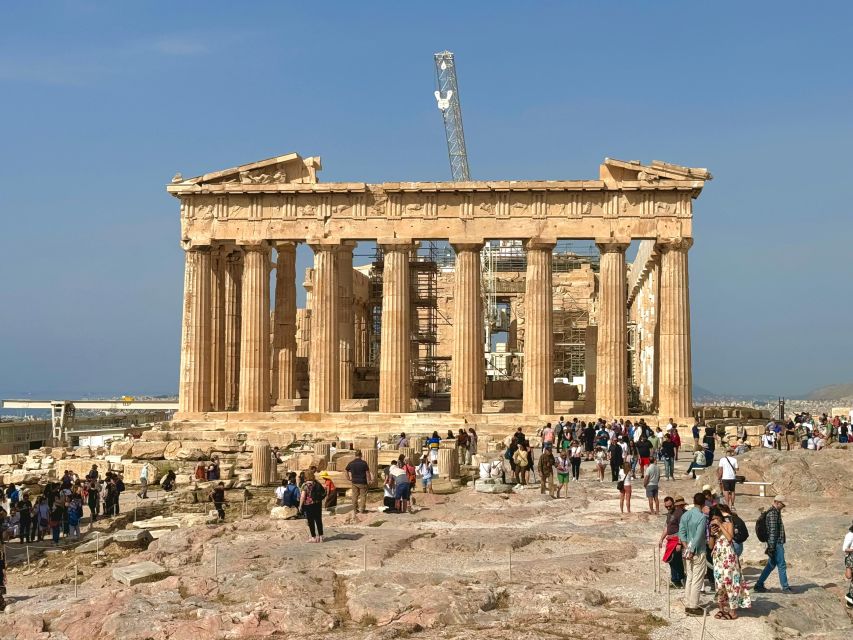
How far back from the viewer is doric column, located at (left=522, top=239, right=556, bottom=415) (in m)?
48.5

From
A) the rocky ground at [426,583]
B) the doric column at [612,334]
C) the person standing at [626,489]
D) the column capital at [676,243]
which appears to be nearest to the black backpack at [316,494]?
the rocky ground at [426,583]

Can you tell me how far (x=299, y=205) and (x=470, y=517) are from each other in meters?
26.4

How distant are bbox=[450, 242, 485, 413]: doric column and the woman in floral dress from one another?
3231 centimetres

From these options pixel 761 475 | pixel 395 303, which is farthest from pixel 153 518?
pixel 395 303

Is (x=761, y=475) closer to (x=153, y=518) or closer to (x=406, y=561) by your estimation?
(x=406, y=561)

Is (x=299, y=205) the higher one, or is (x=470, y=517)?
(x=299, y=205)

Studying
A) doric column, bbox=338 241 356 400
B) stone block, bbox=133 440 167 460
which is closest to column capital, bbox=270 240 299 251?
doric column, bbox=338 241 356 400

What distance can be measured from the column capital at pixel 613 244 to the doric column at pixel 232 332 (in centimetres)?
1815

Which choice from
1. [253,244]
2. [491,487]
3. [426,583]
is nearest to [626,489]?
[491,487]

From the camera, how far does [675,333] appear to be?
4794 centimetres

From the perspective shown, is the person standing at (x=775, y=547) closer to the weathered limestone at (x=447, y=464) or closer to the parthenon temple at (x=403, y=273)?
the weathered limestone at (x=447, y=464)

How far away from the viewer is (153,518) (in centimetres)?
3028

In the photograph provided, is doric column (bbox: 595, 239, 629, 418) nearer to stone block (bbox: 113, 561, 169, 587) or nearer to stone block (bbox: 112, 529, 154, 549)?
stone block (bbox: 112, 529, 154, 549)

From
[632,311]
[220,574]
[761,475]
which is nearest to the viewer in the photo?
[220,574]
